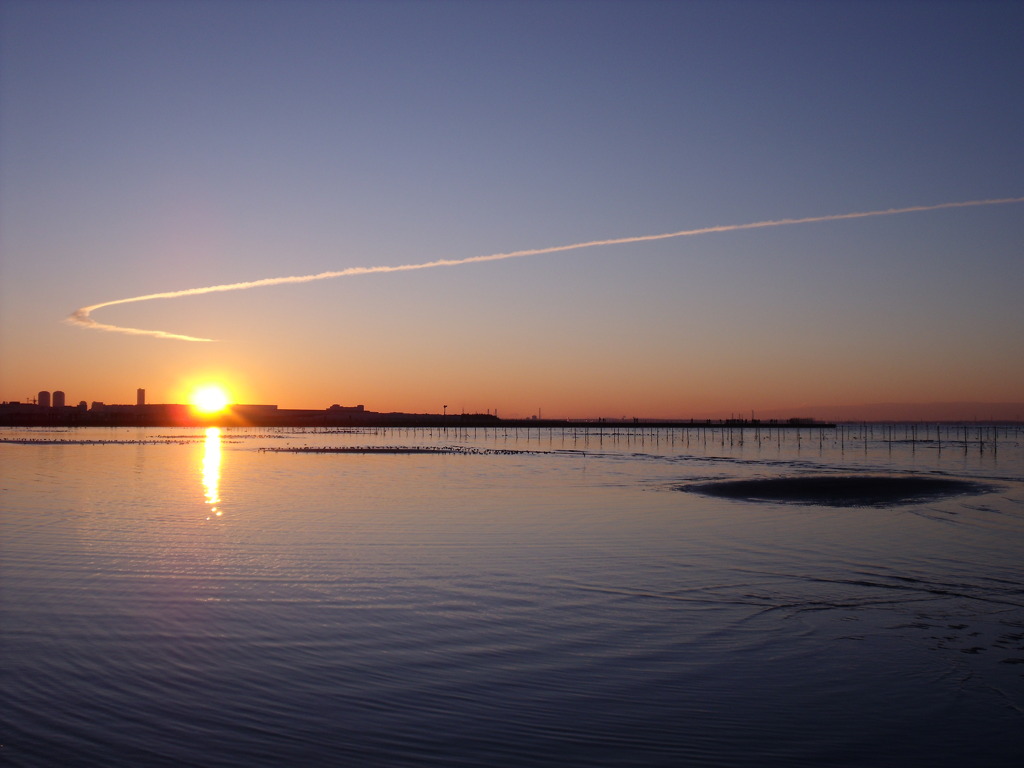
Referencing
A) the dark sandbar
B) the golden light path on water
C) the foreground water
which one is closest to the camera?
the foreground water

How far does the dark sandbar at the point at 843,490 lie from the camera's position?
35.2m

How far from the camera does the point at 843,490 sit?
126 feet

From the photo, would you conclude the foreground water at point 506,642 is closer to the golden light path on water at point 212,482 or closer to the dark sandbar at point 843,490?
the golden light path on water at point 212,482

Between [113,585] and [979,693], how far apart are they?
15.2 meters

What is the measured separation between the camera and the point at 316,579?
1634 cm

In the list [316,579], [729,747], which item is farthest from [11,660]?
[729,747]

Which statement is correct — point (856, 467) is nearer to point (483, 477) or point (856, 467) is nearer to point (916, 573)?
point (483, 477)

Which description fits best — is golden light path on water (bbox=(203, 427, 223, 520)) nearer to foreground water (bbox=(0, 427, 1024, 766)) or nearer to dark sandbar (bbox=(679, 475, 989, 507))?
foreground water (bbox=(0, 427, 1024, 766))

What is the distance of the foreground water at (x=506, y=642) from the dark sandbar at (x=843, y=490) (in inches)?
349

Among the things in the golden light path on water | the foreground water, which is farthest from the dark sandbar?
the golden light path on water

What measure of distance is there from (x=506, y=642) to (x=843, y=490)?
31363 mm

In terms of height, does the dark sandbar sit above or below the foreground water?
below

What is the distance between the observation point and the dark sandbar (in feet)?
116

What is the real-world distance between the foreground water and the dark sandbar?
29.1 feet
